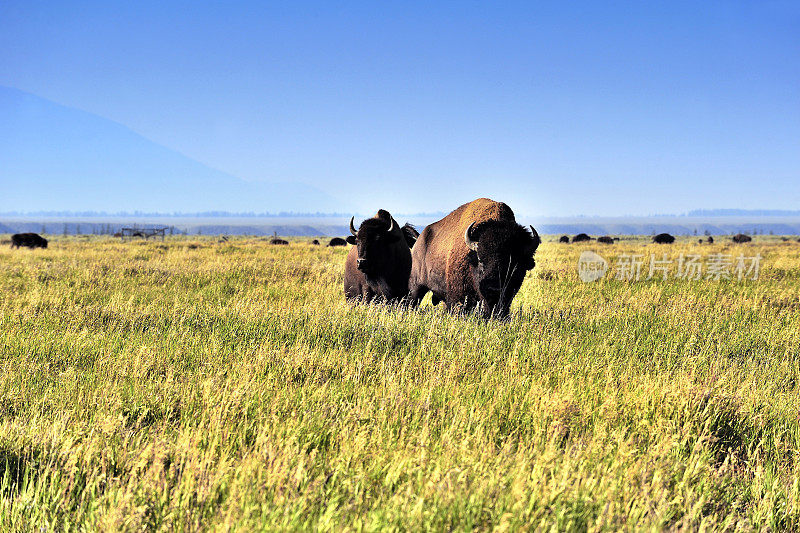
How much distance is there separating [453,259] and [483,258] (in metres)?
0.84

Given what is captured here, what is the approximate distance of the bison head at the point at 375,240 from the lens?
977cm

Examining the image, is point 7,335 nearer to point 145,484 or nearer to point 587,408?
point 145,484

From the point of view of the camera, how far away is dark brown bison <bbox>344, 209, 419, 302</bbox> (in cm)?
984

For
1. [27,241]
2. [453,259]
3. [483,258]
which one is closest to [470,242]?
[483,258]

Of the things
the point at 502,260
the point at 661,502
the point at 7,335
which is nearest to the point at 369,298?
the point at 502,260

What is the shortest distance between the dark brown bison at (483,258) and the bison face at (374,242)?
1.23m

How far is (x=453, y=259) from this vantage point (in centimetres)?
847

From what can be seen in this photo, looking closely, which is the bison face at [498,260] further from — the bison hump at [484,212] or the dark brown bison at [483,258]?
the bison hump at [484,212]

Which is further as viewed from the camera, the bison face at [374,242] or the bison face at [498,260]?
the bison face at [374,242]

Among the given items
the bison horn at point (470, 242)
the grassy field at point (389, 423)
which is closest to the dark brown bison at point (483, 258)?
the bison horn at point (470, 242)

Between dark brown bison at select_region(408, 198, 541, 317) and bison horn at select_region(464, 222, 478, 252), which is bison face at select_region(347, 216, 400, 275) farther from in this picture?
bison horn at select_region(464, 222, 478, 252)

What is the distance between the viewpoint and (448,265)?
8547 millimetres

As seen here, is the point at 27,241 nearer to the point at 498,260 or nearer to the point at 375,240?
the point at 375,240

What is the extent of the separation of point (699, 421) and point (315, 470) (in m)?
3.10
